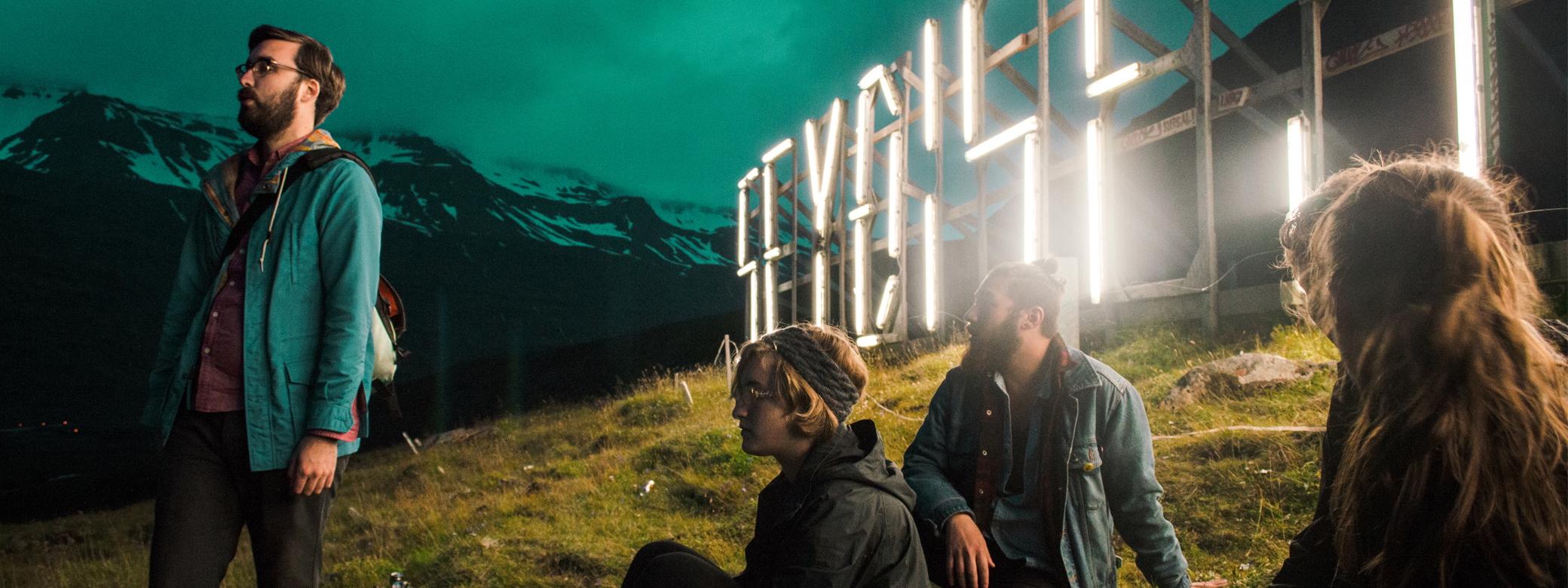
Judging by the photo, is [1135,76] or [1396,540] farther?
[1135,76]

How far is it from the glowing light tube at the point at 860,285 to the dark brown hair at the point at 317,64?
9.36 m

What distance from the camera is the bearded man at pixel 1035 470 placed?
8.87 ft

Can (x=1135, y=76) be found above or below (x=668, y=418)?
above

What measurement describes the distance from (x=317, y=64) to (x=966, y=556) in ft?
9.27

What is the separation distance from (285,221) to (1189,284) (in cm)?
796

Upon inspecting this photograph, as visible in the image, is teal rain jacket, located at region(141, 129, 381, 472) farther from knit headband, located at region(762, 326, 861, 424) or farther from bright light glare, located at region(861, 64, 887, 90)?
bright light glare, located at region(861, 64, 887, 90)

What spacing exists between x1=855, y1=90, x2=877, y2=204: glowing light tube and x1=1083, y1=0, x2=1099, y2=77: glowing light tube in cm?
471

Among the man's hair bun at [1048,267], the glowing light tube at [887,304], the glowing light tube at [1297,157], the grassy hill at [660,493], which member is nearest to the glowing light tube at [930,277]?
the grassy hill at [660,493]

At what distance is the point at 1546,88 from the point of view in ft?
28.8

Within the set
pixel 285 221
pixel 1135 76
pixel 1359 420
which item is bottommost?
pixel 1359 420

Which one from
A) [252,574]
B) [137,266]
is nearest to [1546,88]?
[252,574]

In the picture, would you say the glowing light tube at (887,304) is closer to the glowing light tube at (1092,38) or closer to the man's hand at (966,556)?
the glowing light tube at (1092,38)

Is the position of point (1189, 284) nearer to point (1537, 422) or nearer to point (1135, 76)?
point (1135, 76)

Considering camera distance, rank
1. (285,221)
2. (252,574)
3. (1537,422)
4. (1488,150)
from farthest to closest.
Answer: (252,574), (1488,150), (285,221), (1537,422)
